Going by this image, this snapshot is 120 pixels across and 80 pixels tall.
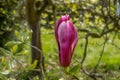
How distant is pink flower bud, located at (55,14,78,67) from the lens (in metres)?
1.15

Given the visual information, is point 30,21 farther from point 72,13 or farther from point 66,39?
point 66,39

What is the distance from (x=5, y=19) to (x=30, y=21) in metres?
1.92

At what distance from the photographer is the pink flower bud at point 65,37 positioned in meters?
1.15

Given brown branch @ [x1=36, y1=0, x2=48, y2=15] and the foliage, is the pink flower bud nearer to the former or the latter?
the foliage

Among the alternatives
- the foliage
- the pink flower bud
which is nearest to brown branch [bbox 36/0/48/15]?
the foliage

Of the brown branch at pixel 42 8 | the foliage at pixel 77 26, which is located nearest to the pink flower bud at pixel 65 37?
the foliage at pixel 77 26

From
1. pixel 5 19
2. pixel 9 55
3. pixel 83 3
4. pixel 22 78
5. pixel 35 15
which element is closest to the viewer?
pixel 9 55

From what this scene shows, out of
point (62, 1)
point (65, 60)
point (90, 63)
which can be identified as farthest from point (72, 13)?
point (65, 60)

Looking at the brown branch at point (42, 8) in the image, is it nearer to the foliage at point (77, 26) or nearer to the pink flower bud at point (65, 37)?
the foliage at point (77, 26)

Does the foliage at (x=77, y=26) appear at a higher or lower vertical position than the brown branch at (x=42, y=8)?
lower

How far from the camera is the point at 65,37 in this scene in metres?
1.15

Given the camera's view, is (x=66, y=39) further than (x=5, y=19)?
No

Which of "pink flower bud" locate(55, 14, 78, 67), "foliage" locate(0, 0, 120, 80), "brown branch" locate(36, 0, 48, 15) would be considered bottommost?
"foliage" locate(0, 0, 120, 80)

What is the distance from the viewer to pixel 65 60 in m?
1.21
